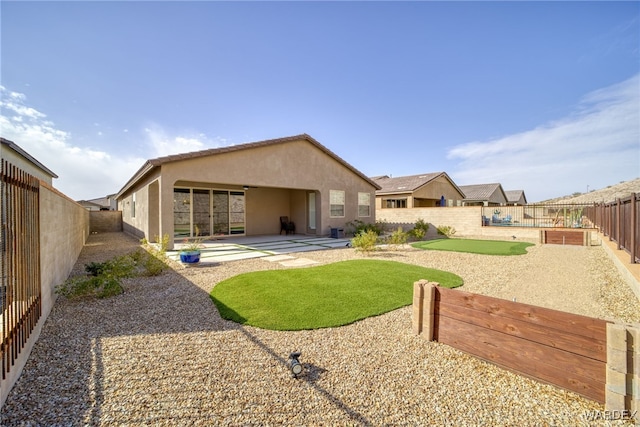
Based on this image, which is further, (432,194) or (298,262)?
(432,194)

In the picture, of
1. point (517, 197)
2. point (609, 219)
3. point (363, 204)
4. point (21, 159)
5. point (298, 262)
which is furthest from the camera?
point (517, 197)

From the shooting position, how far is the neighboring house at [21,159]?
1148 centimetres

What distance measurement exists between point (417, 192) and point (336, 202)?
1086cm

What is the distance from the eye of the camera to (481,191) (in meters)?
35.2

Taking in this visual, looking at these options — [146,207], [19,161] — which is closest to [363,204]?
[146,207]

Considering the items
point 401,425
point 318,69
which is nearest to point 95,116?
point 318,69

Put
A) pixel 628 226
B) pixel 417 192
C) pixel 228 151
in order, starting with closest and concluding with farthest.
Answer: pixel 628 226 → pixel 228 151 → pixel 417 192

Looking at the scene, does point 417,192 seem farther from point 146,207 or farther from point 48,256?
point 48,256

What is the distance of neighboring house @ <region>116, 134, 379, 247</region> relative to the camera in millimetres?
10625

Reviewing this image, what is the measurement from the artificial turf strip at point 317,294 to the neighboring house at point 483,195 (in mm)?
30354

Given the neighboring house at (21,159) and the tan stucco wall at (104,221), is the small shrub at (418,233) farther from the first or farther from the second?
the tan stucco wall at (104,221)

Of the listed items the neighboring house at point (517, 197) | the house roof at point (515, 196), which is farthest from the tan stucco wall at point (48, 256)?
the house roof at point (515, 196)

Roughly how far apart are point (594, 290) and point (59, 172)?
30.1 meters

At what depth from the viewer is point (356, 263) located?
8.08m
